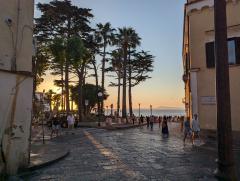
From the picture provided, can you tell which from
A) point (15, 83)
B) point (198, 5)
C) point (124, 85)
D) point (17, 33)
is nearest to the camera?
point (15, 83)

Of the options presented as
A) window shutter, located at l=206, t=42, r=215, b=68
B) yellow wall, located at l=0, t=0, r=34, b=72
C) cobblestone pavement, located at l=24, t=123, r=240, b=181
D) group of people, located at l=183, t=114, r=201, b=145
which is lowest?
cobblestone pavement, located at l=24, t=123, r=240, b=181

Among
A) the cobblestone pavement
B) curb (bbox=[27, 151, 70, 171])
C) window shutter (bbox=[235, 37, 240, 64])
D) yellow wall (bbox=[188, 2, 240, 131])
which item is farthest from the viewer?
yellow wall (bbox=[188, 2, 240, 131])

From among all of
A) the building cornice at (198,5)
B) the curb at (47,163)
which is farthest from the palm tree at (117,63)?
the curb at (47,163)

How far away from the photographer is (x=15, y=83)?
920cm

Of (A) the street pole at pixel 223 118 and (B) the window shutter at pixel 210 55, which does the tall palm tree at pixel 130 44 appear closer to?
(B) the window shutter at pixel 210 55

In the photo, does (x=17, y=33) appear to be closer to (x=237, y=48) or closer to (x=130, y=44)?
(x=237, y=48)

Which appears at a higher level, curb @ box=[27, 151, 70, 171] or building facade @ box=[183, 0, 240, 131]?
building facade @ box=[183, 0, 240, 131]

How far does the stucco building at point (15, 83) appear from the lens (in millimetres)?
8898

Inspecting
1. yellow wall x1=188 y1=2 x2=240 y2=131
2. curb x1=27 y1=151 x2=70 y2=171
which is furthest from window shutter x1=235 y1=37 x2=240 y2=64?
curb x1=27 y1=151 x2=70 y2=171

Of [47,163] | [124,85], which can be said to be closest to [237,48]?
[47,163]

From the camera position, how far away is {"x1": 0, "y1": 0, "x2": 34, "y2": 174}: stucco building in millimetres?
8898

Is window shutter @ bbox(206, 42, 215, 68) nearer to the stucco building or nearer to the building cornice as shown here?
the building cornice

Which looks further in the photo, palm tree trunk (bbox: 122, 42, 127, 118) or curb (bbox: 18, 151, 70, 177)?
palm tree trunk (bbox: 122, 42, 127, 118)

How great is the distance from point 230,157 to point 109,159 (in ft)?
25.3
